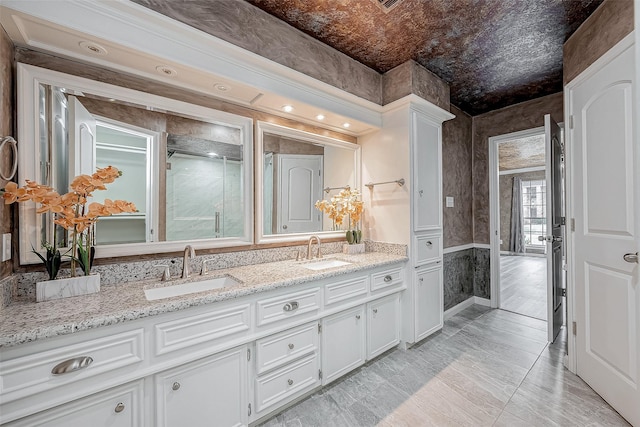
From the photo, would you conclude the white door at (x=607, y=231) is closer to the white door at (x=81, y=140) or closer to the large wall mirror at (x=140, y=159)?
the large wall mirror at (x=140, y=159)

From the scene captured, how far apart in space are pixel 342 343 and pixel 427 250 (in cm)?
127

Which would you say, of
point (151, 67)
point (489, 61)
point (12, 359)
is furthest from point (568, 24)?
point (12, 359)

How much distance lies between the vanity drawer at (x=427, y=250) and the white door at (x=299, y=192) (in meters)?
0.95

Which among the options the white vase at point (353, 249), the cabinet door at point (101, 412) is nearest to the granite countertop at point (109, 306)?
the cabinet door at point (101, 412)

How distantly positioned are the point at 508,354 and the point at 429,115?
2.35 m

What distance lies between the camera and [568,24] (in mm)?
1984

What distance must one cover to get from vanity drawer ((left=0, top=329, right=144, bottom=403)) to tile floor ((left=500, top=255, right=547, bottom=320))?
405 cm

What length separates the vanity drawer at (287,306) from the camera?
154cm

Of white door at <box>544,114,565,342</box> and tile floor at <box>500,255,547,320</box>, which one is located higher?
white door at <box>544,114,565,342</box>

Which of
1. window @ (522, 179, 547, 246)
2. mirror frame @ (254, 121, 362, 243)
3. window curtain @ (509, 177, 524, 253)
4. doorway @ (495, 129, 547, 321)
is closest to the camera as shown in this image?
mirror frame @ (254, 121, 362, 243)

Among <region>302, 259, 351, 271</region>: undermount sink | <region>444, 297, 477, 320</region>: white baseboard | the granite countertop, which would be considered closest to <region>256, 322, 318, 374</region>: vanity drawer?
the granite countertop

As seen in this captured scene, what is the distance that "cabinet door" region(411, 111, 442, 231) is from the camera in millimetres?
2490

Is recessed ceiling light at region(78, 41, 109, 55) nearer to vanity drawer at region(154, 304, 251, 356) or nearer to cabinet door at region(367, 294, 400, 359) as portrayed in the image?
vanity drawer at region(154, 304, 251, 356)

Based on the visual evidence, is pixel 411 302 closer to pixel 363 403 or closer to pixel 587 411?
pixel 363 403
